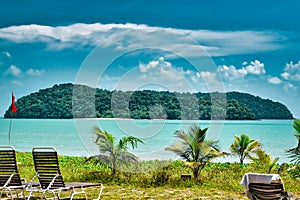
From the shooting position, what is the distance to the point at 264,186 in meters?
6.82

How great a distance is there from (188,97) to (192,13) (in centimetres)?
4366

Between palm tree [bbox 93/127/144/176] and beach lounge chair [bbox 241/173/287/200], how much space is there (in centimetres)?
380

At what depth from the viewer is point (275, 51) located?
5888 cm

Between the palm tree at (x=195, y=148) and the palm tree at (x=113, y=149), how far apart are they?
2.62 feet

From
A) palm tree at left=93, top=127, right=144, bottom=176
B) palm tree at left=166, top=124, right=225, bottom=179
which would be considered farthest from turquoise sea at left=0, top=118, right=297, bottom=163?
palm tree at left=166, top=124, right=225, bottom=179

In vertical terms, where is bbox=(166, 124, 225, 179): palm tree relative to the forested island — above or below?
below

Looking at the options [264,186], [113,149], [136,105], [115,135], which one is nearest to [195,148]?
[113,149]

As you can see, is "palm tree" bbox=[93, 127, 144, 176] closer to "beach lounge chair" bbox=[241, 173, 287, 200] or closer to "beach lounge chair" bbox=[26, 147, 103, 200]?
"beach lounge chair" bbox=[26, 147, 103, 200]

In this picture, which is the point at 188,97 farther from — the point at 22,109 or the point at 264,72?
the point at 264,72

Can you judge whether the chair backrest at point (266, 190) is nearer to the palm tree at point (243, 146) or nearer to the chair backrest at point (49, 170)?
the chair backrest at point (49, 170)

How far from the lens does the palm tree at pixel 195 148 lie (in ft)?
33.4

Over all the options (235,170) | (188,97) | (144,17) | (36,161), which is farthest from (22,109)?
(36,161)

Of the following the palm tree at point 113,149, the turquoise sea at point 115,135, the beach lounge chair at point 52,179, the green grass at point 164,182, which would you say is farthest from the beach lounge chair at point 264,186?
the turquoise sea at point 115,135

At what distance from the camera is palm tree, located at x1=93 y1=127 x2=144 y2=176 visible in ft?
34.2
